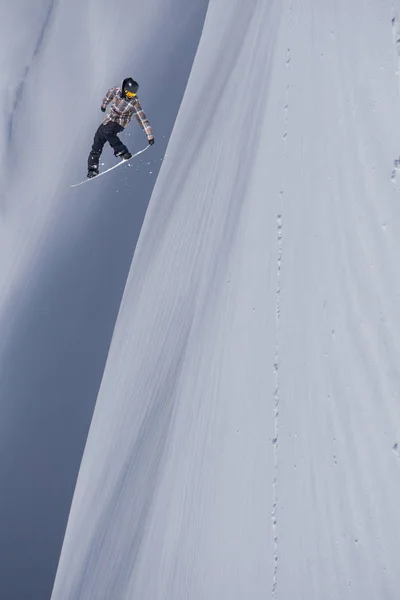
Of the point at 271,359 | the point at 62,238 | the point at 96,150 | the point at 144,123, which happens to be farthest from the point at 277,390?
the point at 62,238

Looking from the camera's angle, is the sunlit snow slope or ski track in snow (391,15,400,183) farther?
ski track in snow (391,15,400,183)

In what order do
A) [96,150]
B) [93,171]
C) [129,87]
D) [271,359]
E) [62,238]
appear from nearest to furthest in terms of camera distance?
[271,359], [129,87], [96,150], [93,171], [62,238]

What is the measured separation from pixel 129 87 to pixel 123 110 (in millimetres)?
263

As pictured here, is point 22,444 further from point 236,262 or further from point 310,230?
point 310,230

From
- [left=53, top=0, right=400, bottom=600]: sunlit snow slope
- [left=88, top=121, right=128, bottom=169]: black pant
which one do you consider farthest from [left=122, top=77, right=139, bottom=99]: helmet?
[left=53, top=0, right=400, bottom=600]: sunlit snow slope

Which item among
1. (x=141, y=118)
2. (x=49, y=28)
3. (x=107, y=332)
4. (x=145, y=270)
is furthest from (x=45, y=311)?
(x=49, y=28)

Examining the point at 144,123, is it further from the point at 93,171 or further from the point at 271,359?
the point at 271,359

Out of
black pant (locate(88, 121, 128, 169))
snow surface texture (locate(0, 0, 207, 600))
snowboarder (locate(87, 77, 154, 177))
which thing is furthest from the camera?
snow surface texture (locate(0, 0, 207, 600))

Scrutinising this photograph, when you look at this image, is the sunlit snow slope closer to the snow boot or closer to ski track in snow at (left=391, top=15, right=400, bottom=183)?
ski track in snow at (left=391, top=15, right=400, bottom=183)

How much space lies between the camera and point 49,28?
6.28 metres

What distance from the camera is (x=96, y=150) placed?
4.99 meters

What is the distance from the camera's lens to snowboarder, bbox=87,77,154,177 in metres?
4.53

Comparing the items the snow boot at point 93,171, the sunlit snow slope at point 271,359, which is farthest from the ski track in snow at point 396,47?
the snow boot at point 93,171

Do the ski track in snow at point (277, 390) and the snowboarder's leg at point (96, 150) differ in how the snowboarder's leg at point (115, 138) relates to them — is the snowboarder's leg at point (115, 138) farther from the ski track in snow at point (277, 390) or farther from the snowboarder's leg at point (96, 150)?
the ski track in snow at point (277, 390)
